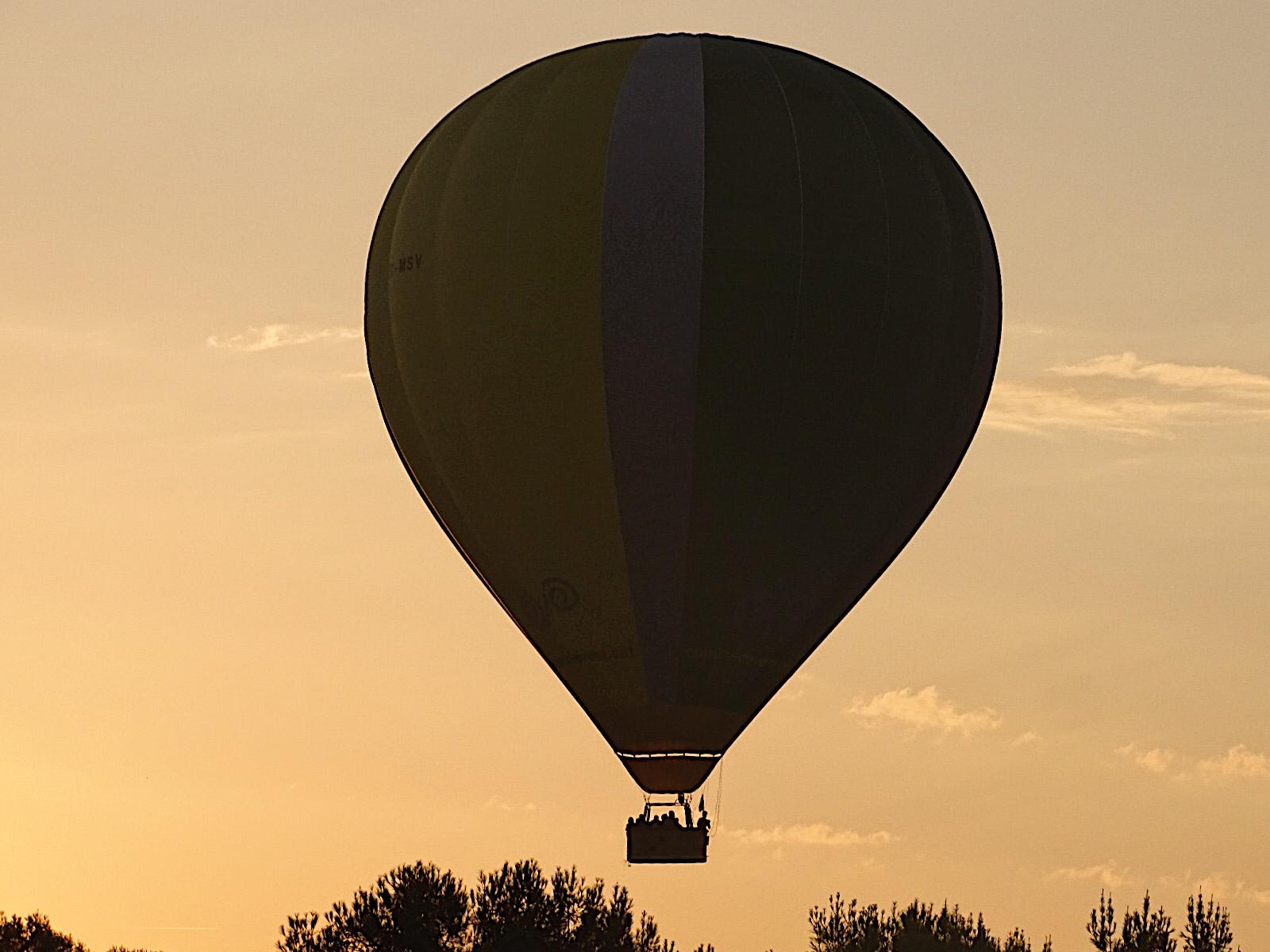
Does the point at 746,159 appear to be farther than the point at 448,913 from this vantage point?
No

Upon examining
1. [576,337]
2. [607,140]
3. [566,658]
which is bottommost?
[566,658]

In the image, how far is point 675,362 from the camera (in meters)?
41.0

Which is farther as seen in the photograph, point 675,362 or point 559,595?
point 559,595

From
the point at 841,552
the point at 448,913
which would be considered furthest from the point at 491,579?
the point at 448,913

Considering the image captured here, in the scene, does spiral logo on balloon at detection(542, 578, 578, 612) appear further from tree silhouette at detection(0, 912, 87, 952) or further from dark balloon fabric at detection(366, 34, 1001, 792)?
tree silhouette at detection(0, 912, 87, 952)

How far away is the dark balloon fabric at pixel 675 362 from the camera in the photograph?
135ft

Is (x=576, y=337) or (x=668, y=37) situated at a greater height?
(x=668, y=37)

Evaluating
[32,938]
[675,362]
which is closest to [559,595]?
[675,362]

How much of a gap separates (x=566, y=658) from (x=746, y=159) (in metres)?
7.21

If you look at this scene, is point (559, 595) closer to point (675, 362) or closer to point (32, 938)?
point (675, 362)

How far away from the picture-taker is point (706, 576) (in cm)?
4122

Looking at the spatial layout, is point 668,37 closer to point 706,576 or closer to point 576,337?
point 576,337

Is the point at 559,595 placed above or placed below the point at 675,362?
below

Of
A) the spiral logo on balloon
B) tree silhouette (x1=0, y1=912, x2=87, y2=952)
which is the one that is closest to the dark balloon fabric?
the spiral logo on balloon
